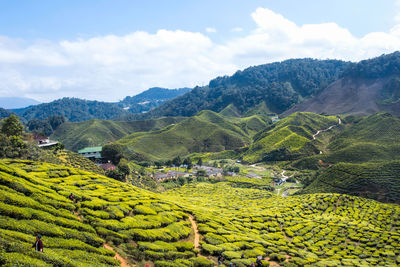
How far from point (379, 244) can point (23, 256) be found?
54860 mm

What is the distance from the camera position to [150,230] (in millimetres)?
27625

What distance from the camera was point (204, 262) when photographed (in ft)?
81.9

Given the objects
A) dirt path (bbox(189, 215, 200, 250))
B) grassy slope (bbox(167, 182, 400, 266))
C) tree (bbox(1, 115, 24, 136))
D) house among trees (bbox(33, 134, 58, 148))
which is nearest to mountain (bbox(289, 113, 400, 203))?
grassy slope (bbox(167, 182, 400, 266))

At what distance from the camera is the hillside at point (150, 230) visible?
1986 centimetres

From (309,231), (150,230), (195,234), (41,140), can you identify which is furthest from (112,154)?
(309,231)

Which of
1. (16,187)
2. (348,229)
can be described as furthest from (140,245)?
(348,229)

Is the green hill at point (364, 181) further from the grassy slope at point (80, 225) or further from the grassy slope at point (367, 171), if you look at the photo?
the grassy slope at point (80, 225)

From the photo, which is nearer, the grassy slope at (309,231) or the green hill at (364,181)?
the grassy slope at (309,231)

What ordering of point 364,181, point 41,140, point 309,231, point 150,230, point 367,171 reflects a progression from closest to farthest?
point 150,230, point 309,231, point 364,181, point 367,171, point 41,140

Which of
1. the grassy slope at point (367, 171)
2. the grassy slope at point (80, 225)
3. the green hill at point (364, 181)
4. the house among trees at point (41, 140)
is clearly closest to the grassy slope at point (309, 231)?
the grassy slope at point (80, 225)

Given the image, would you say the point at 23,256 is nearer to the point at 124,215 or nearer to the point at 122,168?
the point at 124,215

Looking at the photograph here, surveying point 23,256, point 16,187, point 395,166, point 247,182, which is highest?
point 16,187

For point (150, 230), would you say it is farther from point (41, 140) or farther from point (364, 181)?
point (41, 140)

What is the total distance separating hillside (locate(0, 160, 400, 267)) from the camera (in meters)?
19.9
